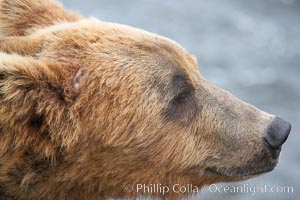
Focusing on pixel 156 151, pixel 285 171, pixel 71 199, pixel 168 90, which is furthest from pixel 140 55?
pixel 285 171

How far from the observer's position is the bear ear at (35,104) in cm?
341

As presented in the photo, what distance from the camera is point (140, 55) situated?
3.99 meters

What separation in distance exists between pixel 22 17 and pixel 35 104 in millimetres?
1125

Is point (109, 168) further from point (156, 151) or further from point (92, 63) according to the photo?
point (92, 63)

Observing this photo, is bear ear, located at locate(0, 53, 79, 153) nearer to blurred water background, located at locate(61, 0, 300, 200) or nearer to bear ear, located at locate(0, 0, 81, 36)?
bear ear, located at locate(0, 0, 81, 36)

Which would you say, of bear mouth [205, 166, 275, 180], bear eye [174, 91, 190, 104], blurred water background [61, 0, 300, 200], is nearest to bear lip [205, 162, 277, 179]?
bear mouth [205, 166, 275, 180]

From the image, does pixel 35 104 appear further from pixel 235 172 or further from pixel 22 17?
pixel 235 172

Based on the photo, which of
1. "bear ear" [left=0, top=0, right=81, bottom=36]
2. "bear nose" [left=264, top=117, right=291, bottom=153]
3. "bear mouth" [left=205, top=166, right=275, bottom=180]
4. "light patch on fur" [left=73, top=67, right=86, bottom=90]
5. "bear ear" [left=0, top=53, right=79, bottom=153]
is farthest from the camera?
"bear ear" [left=0, top=0, right=81, bottom=36]

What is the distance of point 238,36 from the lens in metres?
9.19

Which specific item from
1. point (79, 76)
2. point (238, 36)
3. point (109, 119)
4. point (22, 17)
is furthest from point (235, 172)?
point (238, 36)

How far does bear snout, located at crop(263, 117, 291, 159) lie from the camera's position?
4.04m

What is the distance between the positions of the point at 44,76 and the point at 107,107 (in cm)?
45

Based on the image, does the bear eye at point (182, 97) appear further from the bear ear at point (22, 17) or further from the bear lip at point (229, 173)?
the bear ear at point (22, 17)

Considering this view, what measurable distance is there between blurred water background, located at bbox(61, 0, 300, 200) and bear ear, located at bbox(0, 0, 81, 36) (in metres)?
3.70
